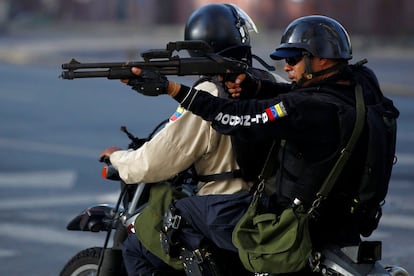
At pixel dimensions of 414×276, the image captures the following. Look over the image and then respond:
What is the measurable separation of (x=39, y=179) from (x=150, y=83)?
6995 mm

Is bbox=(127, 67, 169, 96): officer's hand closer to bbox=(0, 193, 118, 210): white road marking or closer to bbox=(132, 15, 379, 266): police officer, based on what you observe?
bbox=(132, 15, 379, 266): police officer

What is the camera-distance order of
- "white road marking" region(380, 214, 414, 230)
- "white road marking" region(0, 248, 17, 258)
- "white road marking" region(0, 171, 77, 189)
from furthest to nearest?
"white road marking" region(0, 171, 77, 189), "white road marking" region(380, 214, 414, 230), "white road marking" region(0, 248, 17, 258)

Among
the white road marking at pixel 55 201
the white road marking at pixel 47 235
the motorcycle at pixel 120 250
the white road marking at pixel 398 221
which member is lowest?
the white road marking at pixel 55 201

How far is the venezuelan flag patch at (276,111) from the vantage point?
452 centimetres

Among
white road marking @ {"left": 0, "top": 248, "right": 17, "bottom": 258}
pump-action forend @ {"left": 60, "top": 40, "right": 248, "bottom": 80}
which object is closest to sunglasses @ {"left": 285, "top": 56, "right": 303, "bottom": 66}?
pump-action forend @ {"left": 60, "top": 40, "right": 248, "bottom": 80}

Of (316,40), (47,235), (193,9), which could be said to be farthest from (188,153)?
(193,9)

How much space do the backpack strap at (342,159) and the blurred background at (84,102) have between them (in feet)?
6.38

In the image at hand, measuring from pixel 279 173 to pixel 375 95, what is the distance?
495mm

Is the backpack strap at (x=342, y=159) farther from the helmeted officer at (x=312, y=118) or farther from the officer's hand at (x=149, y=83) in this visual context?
the officer's hand at (x=149, y=83)

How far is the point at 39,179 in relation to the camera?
1145 cm

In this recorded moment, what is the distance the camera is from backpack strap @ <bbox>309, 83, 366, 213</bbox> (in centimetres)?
453

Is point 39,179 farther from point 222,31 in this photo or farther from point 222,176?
point 222,176

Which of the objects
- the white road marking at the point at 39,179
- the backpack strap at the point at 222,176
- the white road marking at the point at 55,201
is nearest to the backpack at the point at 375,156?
the backpack strap at the point at 222,176

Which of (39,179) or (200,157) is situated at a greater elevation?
(200,157)
